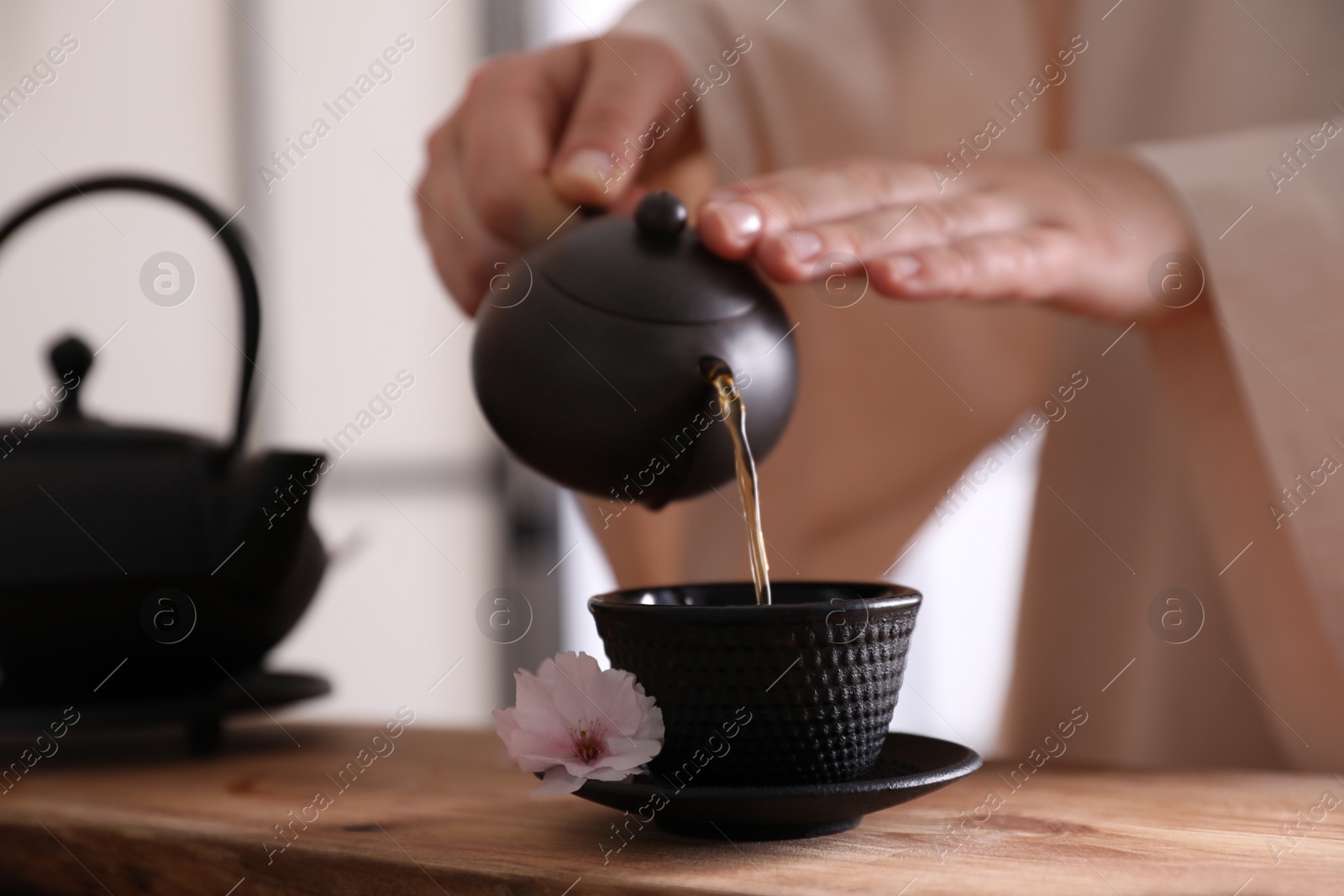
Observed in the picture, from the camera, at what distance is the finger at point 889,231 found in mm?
643

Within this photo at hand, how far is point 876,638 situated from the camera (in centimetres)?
50

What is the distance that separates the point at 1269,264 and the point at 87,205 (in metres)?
2.95

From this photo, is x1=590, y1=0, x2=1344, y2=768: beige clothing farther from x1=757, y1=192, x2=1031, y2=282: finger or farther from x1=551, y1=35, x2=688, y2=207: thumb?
x1=757, y1=192, x2=1031, y2=282: finger

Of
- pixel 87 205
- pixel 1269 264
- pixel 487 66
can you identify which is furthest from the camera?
pixel 87 205

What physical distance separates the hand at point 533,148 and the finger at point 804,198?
13 cm

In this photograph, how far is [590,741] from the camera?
0.51 m

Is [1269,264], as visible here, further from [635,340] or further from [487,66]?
[487,66]

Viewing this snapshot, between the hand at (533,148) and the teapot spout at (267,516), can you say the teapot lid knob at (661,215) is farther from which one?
the teapot spout at (267,516)

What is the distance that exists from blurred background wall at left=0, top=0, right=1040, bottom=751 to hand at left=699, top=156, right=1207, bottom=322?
2124mm

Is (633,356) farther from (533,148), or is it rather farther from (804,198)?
(533,148)

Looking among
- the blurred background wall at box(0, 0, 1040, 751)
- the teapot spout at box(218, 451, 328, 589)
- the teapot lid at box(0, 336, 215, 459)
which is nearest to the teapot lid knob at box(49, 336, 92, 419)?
the teapot lid at box(0, 336, 215, 459)

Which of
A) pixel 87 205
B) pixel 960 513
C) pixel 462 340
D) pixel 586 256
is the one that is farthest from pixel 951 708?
pixel 87 205

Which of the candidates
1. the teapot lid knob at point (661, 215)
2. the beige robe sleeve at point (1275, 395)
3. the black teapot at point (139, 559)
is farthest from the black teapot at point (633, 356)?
the beige robe sleeve at point (1275, 395)

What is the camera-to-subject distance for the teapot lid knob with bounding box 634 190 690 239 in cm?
63
